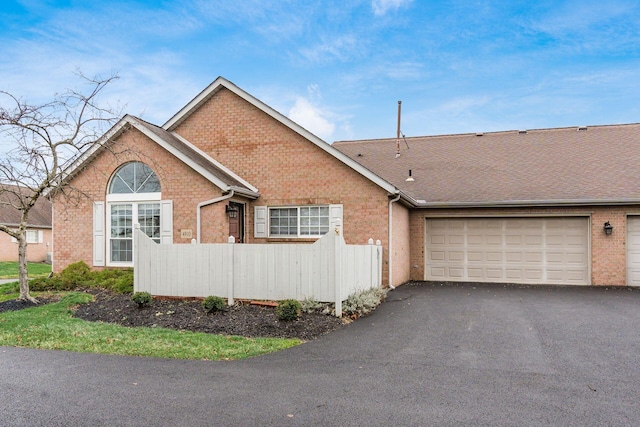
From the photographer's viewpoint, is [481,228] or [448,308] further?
[481,228]

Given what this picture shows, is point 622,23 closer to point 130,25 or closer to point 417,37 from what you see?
point 417,37

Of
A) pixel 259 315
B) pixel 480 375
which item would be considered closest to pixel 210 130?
pixel 259 315

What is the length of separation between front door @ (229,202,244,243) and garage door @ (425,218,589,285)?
6.56m

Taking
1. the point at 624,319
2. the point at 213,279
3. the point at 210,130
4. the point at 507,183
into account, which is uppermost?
the point at 210,130

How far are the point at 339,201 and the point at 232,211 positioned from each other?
3148 mm

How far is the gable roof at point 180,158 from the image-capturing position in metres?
12.6

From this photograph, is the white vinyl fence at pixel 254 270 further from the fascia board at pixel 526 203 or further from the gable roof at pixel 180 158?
the fascia board at pixel 526 203

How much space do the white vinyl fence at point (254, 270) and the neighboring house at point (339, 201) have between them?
2.19 meters

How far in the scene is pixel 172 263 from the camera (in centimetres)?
1052

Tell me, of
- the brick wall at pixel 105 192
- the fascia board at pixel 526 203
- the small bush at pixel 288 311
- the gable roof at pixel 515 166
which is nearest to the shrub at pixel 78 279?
the brick wall at pixel 105 192

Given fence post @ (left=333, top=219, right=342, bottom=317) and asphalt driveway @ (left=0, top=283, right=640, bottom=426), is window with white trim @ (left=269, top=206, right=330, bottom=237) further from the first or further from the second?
asphalt driveway @ (left=0, top=283, right=640, bottom=426)

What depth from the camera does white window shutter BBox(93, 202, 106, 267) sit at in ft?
44.7

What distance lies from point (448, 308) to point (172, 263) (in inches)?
250

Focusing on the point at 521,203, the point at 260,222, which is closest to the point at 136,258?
the point at 260,222
